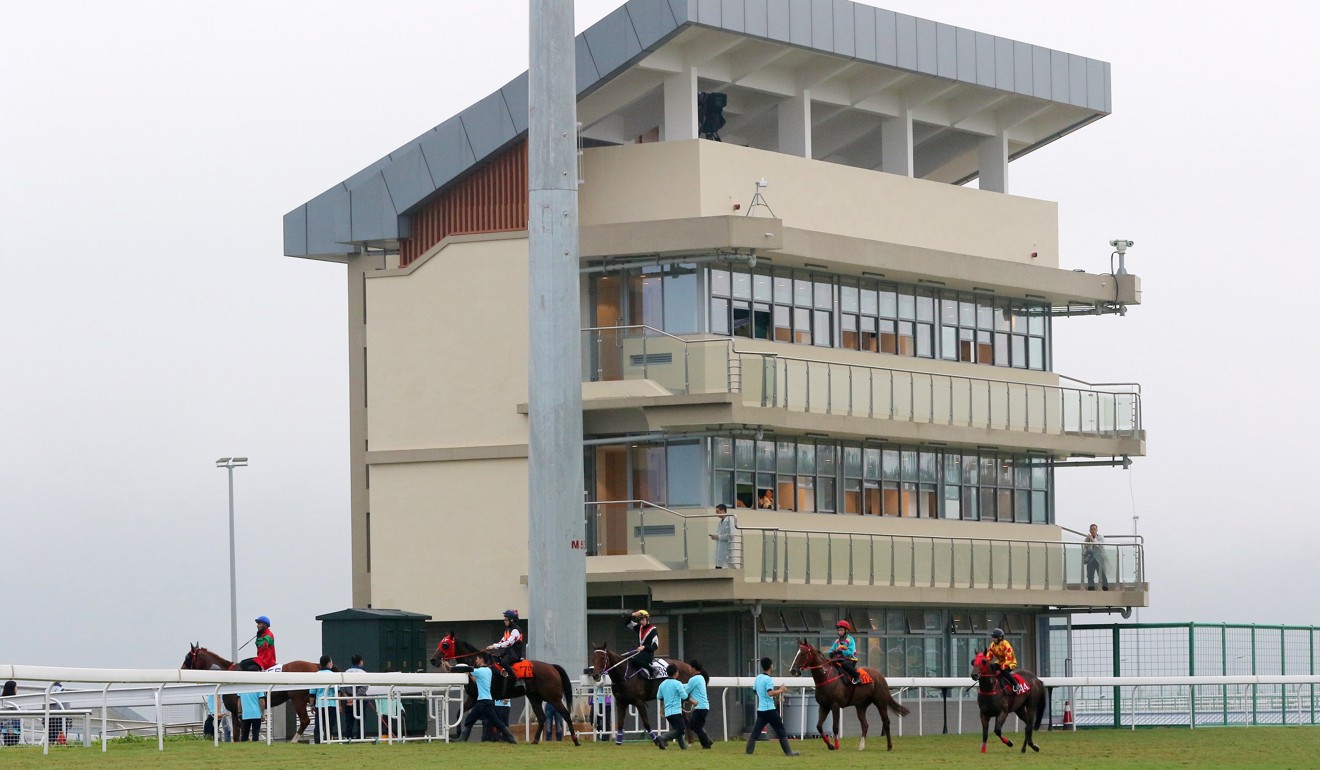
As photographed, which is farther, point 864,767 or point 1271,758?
point 1271,758

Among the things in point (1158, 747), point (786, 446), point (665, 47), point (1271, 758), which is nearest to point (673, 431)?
point (786, 446)

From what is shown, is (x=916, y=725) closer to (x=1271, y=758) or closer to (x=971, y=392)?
(x=971, y=392)

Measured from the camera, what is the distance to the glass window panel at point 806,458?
4581 cm

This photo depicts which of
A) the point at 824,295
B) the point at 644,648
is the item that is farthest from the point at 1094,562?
the point at 644,648

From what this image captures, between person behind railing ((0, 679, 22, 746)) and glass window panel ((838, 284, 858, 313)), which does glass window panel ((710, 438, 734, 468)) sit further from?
person behind railing ((0, 679, 22, 746))

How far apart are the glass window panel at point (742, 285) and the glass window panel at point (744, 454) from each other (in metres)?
2.71

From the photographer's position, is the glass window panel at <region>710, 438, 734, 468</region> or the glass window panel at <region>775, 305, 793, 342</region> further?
the glass window panel at <region>775, 305, 793, 342</region>

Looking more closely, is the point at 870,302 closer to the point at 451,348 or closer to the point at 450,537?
the point at 451,348

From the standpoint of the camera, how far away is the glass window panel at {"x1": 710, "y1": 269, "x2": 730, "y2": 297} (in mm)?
43531

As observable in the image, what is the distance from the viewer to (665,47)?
43.4 m

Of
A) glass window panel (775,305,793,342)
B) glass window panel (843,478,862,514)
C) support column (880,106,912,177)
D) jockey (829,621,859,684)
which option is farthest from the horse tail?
support column (880,106,912,177)

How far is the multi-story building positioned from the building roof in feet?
0.22

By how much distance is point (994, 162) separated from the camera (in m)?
50.9

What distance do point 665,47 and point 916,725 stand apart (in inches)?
540
